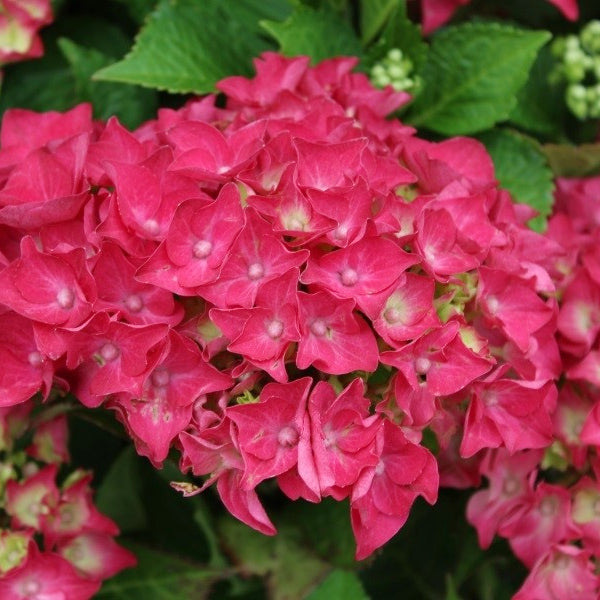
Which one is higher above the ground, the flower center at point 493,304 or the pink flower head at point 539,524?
the flower center at point 493,304

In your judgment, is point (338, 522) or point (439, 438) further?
point (338, 522)

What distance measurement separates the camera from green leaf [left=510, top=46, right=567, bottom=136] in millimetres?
1194

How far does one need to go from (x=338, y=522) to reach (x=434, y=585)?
8.6 inches

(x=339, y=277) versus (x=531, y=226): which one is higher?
(x=339, y=277)

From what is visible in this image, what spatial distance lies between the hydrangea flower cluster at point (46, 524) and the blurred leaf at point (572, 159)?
590mm

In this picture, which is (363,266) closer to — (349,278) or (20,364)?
(349,278)

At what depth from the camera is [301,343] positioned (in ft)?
2.46

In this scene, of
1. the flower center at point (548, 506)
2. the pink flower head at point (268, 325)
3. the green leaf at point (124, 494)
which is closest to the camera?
the pink flower head at point (268, 325)

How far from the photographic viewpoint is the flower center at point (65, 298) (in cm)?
77

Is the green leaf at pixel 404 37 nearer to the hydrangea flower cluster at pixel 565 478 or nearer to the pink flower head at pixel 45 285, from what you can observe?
the hydrangea flower cluster at pixel 565 478

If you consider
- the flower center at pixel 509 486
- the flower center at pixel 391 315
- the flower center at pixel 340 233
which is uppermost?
the flower center at pixel 340 233

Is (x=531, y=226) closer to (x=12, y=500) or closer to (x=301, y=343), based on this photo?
(x=301, y=343)

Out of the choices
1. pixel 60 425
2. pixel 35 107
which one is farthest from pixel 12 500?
pixel 35 107

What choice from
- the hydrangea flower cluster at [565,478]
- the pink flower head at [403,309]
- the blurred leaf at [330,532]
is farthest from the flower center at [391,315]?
the blurred leaf at [330,532]
